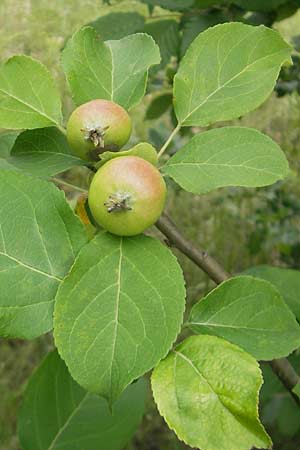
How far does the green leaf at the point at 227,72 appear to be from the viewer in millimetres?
812

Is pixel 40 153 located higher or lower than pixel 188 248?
higher

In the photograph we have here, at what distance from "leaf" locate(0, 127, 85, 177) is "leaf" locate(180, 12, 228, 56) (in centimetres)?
80

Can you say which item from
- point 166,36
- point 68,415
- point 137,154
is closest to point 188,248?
point 137,154

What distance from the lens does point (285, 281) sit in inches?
49.7

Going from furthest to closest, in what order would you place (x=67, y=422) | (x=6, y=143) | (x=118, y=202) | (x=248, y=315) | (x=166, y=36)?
(x=166, y=36)
(x=67, y=422)
(x=6, y=143)
(x=248, y=315)
(x=118, y=202)

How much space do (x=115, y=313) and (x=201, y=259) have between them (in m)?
0.21

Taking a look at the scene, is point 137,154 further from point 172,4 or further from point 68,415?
point 172,4

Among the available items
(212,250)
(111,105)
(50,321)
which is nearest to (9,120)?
(111,105)

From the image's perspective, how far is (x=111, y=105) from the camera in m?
0.75

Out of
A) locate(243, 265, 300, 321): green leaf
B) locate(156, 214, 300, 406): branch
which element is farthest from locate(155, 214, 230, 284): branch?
locate(243, 265, 300, 321): green leaf

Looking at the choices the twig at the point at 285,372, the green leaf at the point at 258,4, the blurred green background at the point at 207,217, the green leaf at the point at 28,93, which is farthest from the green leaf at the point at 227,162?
the blurred green background at the point at 207,217

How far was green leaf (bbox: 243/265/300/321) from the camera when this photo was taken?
1.21m

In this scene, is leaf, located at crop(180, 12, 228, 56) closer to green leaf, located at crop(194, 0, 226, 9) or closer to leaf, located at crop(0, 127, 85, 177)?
green leaf, located at crop(194, 0, 226, 9)

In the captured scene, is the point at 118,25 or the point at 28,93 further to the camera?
the point at 118,25
